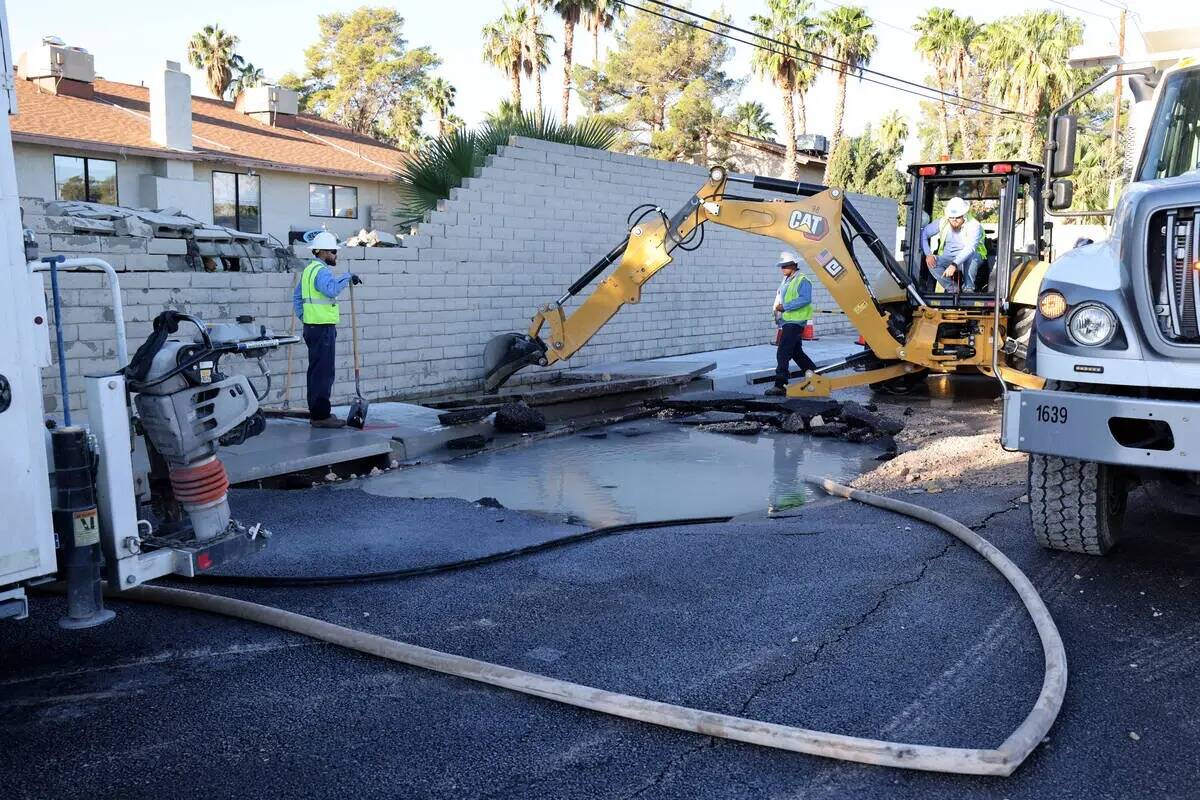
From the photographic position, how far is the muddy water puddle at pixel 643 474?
327 inches

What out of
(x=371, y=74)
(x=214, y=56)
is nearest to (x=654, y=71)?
(x=371, y=74)

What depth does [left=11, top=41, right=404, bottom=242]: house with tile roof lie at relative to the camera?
66.8ft

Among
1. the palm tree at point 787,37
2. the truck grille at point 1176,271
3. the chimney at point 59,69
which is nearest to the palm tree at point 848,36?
the palm tree at point 787,37

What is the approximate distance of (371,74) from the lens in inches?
1834

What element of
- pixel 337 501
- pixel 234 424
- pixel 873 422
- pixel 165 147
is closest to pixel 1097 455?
pixel 234 424

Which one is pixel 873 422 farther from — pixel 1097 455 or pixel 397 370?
pixel 1097 455

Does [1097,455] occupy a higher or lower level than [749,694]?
higher

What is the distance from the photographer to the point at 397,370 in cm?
1293

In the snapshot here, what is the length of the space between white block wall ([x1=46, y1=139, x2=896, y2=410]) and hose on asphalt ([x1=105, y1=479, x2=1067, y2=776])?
5.27 meters

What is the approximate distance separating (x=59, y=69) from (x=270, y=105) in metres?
6.04

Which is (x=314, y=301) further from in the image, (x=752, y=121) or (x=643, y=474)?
(x=752, y=121)

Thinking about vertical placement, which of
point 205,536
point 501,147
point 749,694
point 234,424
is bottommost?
point 749,694

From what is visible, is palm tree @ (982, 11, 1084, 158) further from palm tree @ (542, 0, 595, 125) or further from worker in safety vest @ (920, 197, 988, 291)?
worker in safety vest @ (920, 197, 988, 291)

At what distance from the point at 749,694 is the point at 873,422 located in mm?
7738
